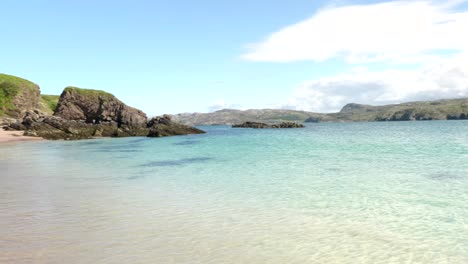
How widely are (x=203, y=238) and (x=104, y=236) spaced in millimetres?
3043

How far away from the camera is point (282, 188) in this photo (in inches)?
728

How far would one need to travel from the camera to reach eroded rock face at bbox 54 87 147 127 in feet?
318

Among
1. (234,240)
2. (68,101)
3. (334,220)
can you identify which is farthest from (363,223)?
(68,101)

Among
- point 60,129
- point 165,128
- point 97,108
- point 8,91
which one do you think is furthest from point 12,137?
point 165,128

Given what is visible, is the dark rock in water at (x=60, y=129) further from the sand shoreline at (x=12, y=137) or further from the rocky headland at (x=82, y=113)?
the sand shoreline at (x=12, y=137)

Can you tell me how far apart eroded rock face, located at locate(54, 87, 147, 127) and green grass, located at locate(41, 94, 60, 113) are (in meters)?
17.4

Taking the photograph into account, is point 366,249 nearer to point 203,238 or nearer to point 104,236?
point 203,238

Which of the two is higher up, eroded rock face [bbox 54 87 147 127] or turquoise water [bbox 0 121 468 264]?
eroded rock face [bbox 54 87 147 127]

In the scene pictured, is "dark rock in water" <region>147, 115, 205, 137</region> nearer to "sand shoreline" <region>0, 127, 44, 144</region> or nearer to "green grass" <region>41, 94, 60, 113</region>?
"sand shoreline" <region>0, 127, 44, 144</region>

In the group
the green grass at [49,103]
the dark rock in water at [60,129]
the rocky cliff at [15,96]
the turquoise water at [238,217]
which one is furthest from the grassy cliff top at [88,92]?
the turquoise water at [238,217]

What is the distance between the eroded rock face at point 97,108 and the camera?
318 ft

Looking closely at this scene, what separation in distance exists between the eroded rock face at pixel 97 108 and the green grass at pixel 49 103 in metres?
17.4

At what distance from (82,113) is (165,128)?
2576 centimetres

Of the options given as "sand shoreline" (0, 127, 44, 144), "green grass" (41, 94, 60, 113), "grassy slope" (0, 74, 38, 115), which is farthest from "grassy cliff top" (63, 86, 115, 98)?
"sand shoreline" (0, 127, 44, 144)
